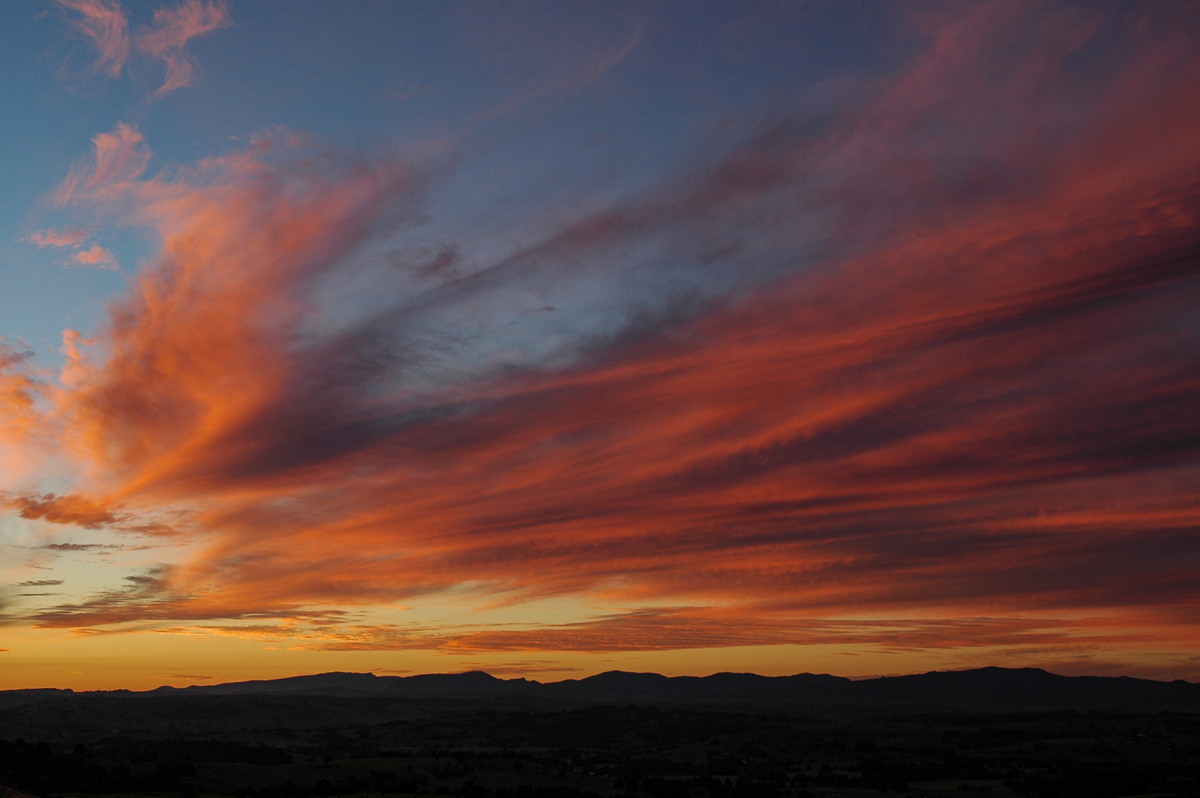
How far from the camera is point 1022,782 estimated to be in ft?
340

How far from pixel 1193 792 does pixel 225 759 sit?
340 feet

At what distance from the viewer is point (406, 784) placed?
299ft

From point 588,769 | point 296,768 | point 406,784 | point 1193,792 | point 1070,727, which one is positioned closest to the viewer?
point 1193,792

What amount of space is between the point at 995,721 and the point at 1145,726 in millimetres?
33202

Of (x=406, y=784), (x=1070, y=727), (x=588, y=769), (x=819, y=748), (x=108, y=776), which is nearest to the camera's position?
(x=108, y=776)

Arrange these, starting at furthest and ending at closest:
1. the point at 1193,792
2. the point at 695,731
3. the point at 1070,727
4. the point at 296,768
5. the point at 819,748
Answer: the point at 695,731, the point at 1070,727, the point at 819,748, the point at 296,768, the point at 1193,792

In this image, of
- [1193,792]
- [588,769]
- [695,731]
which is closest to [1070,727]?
[695,731]

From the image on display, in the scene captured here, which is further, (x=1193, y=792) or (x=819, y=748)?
(x=819, y=748)

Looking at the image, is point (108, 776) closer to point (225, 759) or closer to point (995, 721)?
point (225, 759)

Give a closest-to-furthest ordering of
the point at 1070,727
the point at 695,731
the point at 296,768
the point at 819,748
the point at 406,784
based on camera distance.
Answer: the point at 406,784
the point at 296,768
the point at 819,748
the point at 1070,727
the point at 695,731

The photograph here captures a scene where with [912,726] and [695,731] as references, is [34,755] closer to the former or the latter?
[695,731]

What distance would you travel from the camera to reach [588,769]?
122812mm

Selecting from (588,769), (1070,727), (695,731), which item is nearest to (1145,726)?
(1070,727)

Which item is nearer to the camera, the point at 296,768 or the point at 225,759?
the point at 296,768
